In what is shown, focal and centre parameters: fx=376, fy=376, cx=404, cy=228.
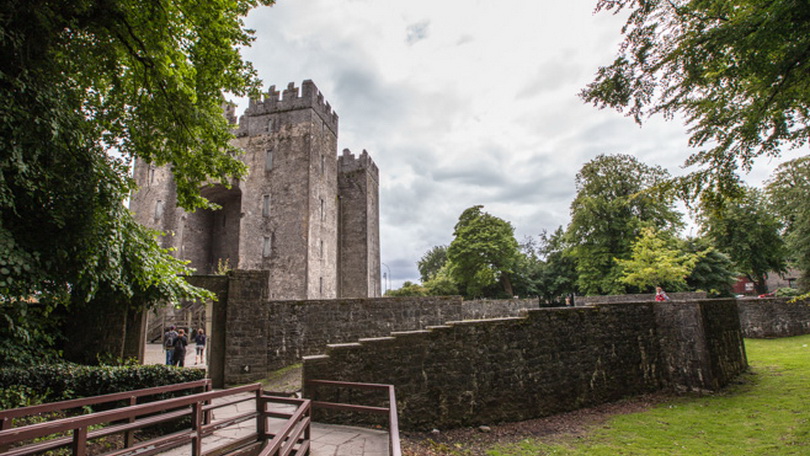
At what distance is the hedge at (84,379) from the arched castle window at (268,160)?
18.4 meters

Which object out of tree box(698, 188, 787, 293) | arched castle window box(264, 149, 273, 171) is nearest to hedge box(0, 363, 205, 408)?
arched castle window box(264, 149, 273, 171)

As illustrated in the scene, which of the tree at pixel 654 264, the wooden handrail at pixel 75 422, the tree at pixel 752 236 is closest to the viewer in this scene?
the wooden handrail at pixel 75 422

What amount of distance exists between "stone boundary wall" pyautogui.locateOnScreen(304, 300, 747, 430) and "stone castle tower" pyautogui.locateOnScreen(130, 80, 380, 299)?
1463 cm

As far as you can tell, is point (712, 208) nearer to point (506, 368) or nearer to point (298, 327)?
point (506, 368)

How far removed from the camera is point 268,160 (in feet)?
79.0

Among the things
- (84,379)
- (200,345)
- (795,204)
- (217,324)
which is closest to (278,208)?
(200,345)

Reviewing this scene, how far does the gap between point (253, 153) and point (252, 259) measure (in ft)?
22.8

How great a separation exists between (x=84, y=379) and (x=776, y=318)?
24.6m

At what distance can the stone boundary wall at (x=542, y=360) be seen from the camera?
7.85 meters

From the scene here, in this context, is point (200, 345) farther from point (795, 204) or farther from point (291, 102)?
point (795, 204)

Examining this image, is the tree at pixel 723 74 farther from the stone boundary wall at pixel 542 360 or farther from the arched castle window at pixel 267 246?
the arched castle window at pixel 267 246

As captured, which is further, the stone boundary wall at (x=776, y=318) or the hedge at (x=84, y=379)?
the stone boundary wall at (x=776, y=318)

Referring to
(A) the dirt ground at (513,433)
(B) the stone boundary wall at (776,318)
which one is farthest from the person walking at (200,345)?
(B) the stone boundary wall at (776,318)

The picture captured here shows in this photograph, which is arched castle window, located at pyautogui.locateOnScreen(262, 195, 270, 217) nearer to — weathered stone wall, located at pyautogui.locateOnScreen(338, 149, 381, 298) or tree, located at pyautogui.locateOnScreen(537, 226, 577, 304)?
weathered stone wall, located at pyautogui.locateOnScreen(338, 149, 381, 298)
